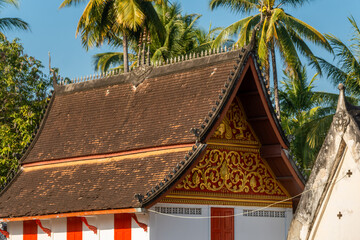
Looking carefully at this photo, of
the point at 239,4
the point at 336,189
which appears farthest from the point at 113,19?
the point at 336,189

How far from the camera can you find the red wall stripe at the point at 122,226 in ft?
60.5

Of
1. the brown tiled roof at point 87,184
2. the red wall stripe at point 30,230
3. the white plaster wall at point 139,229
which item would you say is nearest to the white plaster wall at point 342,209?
the brown tiled roof at point 87,184

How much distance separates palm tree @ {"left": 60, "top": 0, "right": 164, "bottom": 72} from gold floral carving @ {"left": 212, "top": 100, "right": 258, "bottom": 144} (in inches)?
491

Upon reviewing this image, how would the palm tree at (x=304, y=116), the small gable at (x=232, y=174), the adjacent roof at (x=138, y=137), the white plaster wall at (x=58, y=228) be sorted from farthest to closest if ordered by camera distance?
the palm tree at (x=304, y=116)
the white plaster wall at (x=58, y=228)
the small gable at (x=232, y=174)
the adjacent roof at (x=138, y=137)

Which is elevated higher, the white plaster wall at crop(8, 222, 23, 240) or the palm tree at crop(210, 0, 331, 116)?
the palm tree at crop(210, 0, 331, 116)

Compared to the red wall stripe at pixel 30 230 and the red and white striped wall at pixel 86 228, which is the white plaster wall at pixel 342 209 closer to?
the red and white striped wall at pixel 86 228

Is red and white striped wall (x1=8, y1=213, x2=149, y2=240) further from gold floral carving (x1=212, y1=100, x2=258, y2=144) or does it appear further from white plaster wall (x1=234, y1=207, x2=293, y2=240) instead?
gold floral carving (x1=212, y1=100, x2=258, y2=144)

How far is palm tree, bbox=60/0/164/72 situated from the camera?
105ft

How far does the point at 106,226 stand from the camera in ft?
62.4

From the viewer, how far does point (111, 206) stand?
17922 millimetres

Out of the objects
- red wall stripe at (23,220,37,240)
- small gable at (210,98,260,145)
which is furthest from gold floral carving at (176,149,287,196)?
red wall stripe at (23,220,37,240)

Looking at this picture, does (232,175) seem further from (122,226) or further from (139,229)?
(122,226)

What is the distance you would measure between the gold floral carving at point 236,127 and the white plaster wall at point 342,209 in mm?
9095

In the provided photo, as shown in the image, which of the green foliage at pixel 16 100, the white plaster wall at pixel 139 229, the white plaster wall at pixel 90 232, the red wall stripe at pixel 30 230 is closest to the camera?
the white plaster wall at pixel 139 229
